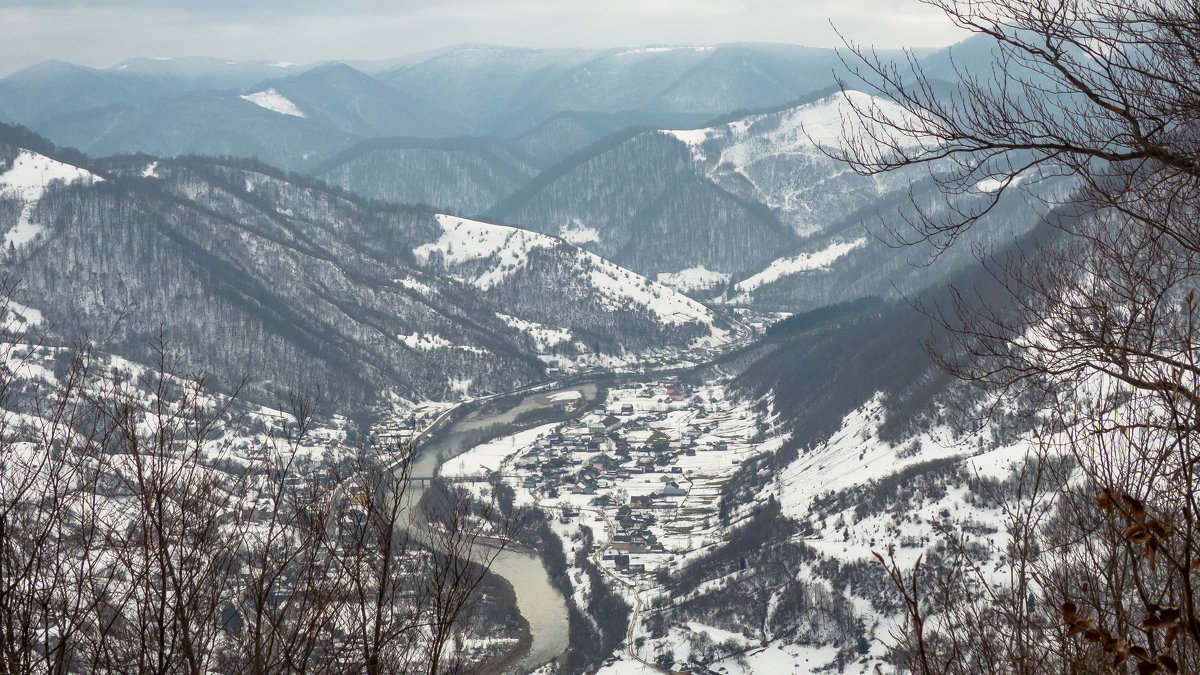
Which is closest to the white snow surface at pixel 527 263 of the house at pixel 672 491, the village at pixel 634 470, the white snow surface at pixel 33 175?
the village at pixel 634 470

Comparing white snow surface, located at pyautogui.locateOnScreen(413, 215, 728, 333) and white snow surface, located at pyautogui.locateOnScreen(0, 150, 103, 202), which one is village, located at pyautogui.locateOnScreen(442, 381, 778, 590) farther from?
white snow surface, located at pyautogui.locateOnScreen(0, 150, 103, 202)

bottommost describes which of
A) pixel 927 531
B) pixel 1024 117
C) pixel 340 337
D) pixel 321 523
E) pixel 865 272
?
pixel 927 531

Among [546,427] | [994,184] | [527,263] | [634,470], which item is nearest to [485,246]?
[527,263]

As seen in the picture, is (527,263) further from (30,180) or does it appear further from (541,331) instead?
(30,180)

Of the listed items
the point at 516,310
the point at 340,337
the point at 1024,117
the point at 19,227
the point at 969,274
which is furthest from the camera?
the point at 516,310

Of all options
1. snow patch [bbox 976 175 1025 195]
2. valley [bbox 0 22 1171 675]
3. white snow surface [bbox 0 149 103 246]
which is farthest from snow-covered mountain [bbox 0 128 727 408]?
snow patch [bbox 976 175 1025 195]

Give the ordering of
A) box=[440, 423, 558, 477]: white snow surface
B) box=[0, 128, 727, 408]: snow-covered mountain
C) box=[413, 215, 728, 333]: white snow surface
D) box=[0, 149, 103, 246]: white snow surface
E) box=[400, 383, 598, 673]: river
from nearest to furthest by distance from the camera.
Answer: box=[400, 383, 598, 673]: river < box=[440, 423, 558, 477]: white snow surface < box=[0, 128, 727, 408]: snow-covered mountain < box=[0, 149, 103, 246]: white snow surface < box=[413, 215, 728, 333]: white snow surface

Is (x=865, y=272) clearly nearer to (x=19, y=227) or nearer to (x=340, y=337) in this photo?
(x=340, y=337)

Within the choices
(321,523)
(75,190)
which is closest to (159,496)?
(321,523)
